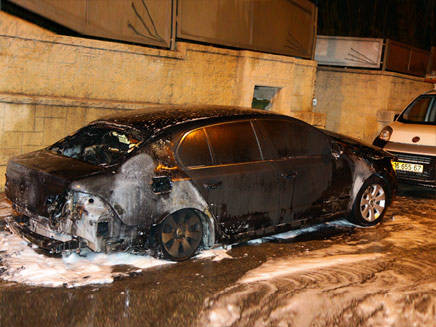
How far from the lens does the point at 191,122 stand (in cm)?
579

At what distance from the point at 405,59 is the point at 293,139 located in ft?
36.9

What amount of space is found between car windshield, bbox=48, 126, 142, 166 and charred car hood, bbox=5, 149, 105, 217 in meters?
0.20

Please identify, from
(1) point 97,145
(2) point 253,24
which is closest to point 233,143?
(1) point 97,145

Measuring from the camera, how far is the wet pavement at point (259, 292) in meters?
4.39

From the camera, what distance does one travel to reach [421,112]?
10.7m

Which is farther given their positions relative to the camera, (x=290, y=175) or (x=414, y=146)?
(x=414, y=146)

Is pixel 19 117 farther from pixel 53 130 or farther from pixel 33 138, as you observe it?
pixel 53 130

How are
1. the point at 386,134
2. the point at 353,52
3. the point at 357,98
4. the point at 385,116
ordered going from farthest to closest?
the point at 353,52, the point at 357,98, the point at 385,116, the point at 386,134

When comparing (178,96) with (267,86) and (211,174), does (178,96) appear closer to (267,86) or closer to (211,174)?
(267,86)

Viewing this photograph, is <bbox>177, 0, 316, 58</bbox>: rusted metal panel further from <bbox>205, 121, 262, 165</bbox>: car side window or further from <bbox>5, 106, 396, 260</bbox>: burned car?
<bbox>205, 121, 262, 165</bbox>: car side window

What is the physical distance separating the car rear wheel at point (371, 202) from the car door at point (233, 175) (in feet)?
5.03

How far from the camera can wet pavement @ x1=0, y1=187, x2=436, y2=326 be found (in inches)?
173

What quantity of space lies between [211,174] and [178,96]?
483 centimetres

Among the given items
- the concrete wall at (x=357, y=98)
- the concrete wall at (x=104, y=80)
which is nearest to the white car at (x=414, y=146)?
the concrete wall at (x=104, y=80)
